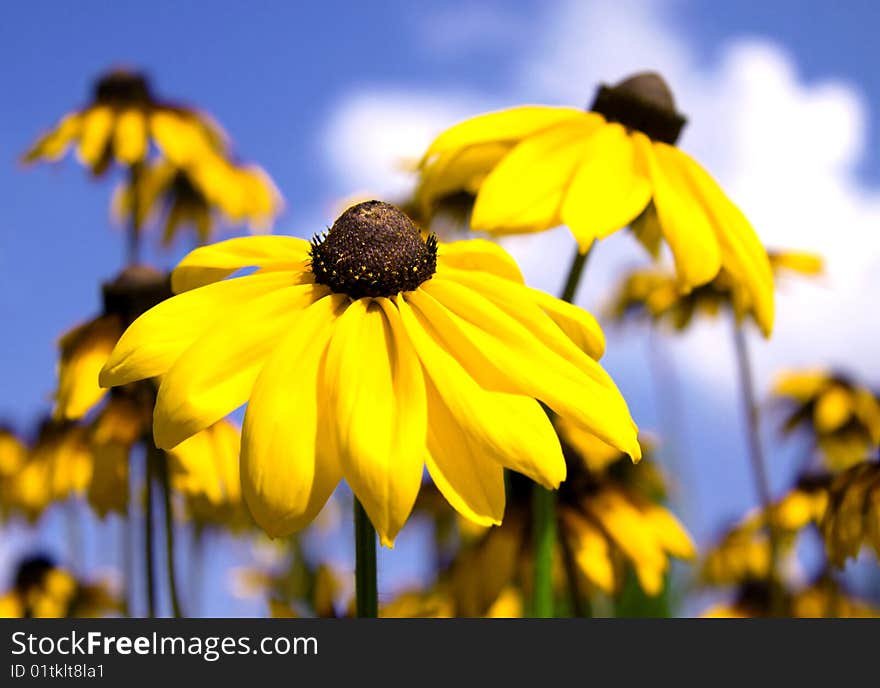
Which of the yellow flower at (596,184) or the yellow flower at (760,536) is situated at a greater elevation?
the yellow flower at (760,536)

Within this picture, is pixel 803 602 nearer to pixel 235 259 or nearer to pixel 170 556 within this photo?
pixel 170 556

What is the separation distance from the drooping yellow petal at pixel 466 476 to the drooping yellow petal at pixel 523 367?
61mm

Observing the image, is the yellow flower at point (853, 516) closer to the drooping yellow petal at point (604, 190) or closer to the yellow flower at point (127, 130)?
the drooping yellow petal at point (604, 190)

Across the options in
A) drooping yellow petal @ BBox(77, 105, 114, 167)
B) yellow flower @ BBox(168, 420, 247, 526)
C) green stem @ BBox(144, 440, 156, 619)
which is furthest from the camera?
drooping yellow petal @ BBox(77, 105, 114, 167)

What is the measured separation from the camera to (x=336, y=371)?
0.89m

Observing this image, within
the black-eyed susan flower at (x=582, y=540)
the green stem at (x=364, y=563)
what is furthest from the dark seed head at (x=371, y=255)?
the black-eyed susan flower at (x=582, y=540)

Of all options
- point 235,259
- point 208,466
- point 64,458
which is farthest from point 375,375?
point 64,458

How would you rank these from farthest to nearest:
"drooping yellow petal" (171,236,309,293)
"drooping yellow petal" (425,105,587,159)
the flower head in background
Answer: the flower head in background
"drooping yellow petal" (425,105,587,159)
"drooping yellow petal" (171,236,309,293)

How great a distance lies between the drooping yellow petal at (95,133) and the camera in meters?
3.17

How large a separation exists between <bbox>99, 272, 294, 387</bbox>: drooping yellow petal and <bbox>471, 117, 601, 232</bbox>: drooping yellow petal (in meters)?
0.33

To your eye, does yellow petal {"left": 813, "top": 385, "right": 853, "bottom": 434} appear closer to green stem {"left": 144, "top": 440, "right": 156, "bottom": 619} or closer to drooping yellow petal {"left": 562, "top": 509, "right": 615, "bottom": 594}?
drooping yellow petal {"left": 562, "top": 509, "right": 615, "bottom": 594}

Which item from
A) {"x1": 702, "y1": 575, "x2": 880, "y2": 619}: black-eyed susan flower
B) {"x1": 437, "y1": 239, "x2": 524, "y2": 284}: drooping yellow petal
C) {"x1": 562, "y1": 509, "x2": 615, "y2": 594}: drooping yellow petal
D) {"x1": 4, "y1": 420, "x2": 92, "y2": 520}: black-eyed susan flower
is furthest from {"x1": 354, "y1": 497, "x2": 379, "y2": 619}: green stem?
{"x1": 702, "y1": 575, "x2": 880, "y2": 619}: black-eyed susan flower

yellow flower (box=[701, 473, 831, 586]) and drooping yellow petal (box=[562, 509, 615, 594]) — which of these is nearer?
drooping yellow petal (box=[562, 509, 615, 594])

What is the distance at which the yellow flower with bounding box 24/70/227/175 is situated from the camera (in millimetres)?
3166
